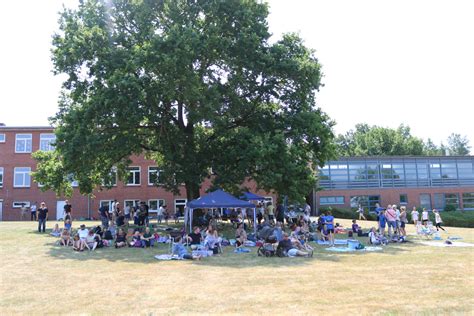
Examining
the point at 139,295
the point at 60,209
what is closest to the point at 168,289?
the point at 139,295

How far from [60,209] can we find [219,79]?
26828 millimetres

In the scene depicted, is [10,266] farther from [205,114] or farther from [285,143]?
[285,143]

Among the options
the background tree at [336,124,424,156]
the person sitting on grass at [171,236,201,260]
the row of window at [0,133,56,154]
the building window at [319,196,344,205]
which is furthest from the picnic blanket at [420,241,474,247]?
the background tree at [336,124,424,156]

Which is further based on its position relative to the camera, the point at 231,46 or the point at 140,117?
the point at 231,46

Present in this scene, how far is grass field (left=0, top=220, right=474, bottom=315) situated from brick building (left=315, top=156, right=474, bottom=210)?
3142cm

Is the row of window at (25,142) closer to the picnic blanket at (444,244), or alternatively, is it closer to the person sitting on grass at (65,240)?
the person sitting on grass at (65,240)

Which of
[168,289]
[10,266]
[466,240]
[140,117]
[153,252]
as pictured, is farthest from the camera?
[140,117]

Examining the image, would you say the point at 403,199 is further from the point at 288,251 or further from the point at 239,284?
the point at 239,284

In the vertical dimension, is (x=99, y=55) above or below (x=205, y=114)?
above

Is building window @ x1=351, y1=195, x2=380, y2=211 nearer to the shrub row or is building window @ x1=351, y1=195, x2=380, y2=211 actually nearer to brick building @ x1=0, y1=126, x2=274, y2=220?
the shrub row

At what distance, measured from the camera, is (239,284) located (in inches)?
404

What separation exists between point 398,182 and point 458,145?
64187mm

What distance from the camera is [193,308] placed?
8.07 m

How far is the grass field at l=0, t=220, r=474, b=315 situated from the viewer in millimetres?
8086
